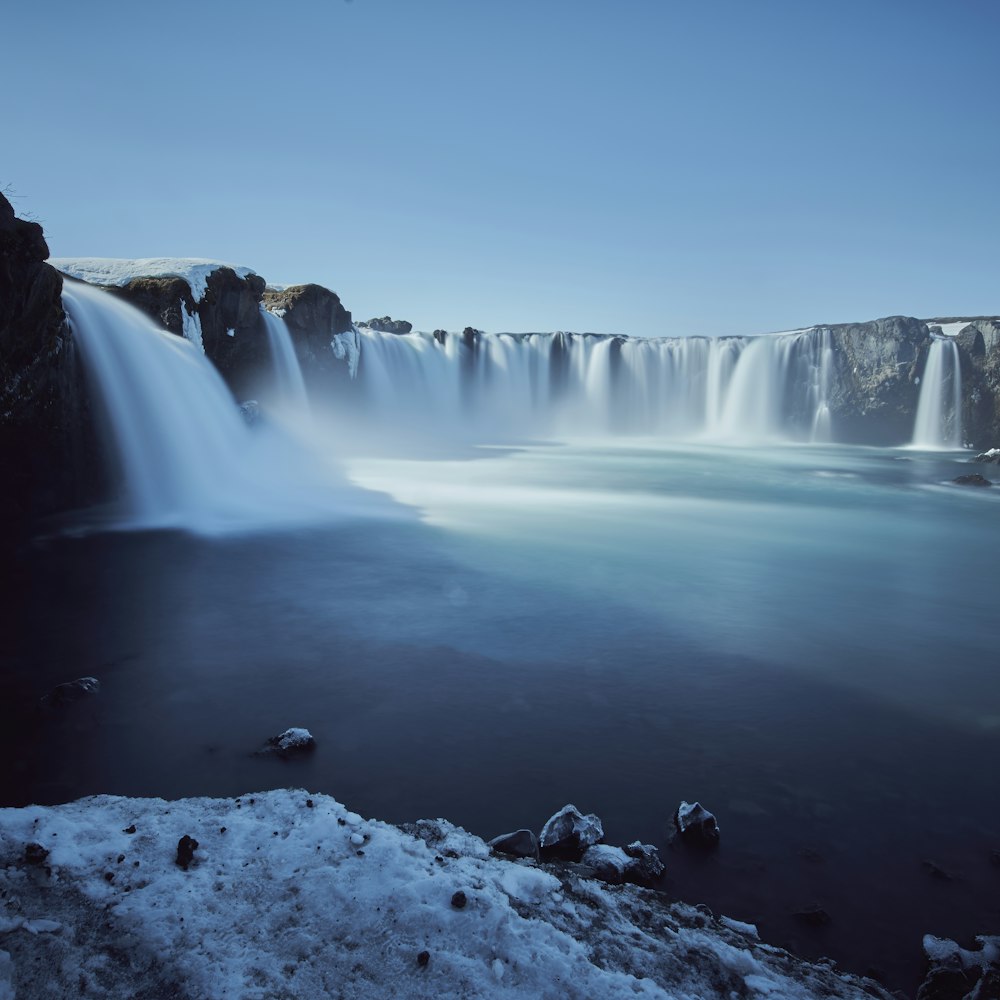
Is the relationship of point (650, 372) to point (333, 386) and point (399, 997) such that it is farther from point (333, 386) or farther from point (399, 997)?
point (399, 997)

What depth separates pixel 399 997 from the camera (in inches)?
98.0

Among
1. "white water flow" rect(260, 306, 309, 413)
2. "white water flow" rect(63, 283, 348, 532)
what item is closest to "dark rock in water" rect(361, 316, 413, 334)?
"white water flow" rect(260, 306, 309, 413)

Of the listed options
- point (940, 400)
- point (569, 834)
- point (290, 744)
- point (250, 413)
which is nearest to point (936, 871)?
point (569, 834)

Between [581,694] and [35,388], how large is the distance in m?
11.6

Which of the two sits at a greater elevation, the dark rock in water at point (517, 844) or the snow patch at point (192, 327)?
the snow patch at point (192, 327)

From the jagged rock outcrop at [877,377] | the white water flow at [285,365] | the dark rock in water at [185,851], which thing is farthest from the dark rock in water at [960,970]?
the jagged rock outcrop at [877,377]

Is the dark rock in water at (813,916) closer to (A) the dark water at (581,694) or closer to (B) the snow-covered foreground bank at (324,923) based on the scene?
(A) the dark water at (581,694)

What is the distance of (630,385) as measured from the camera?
51344 millimetres

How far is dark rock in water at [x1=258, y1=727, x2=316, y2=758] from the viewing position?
200 inches

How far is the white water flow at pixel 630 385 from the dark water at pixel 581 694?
34064mm

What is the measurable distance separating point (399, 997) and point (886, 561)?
42.2 ft

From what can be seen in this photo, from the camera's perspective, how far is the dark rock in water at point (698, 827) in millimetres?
4199

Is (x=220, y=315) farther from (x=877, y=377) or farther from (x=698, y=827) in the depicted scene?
(x=877, y=377)

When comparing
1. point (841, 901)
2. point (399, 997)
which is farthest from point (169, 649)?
point (841, 901)
